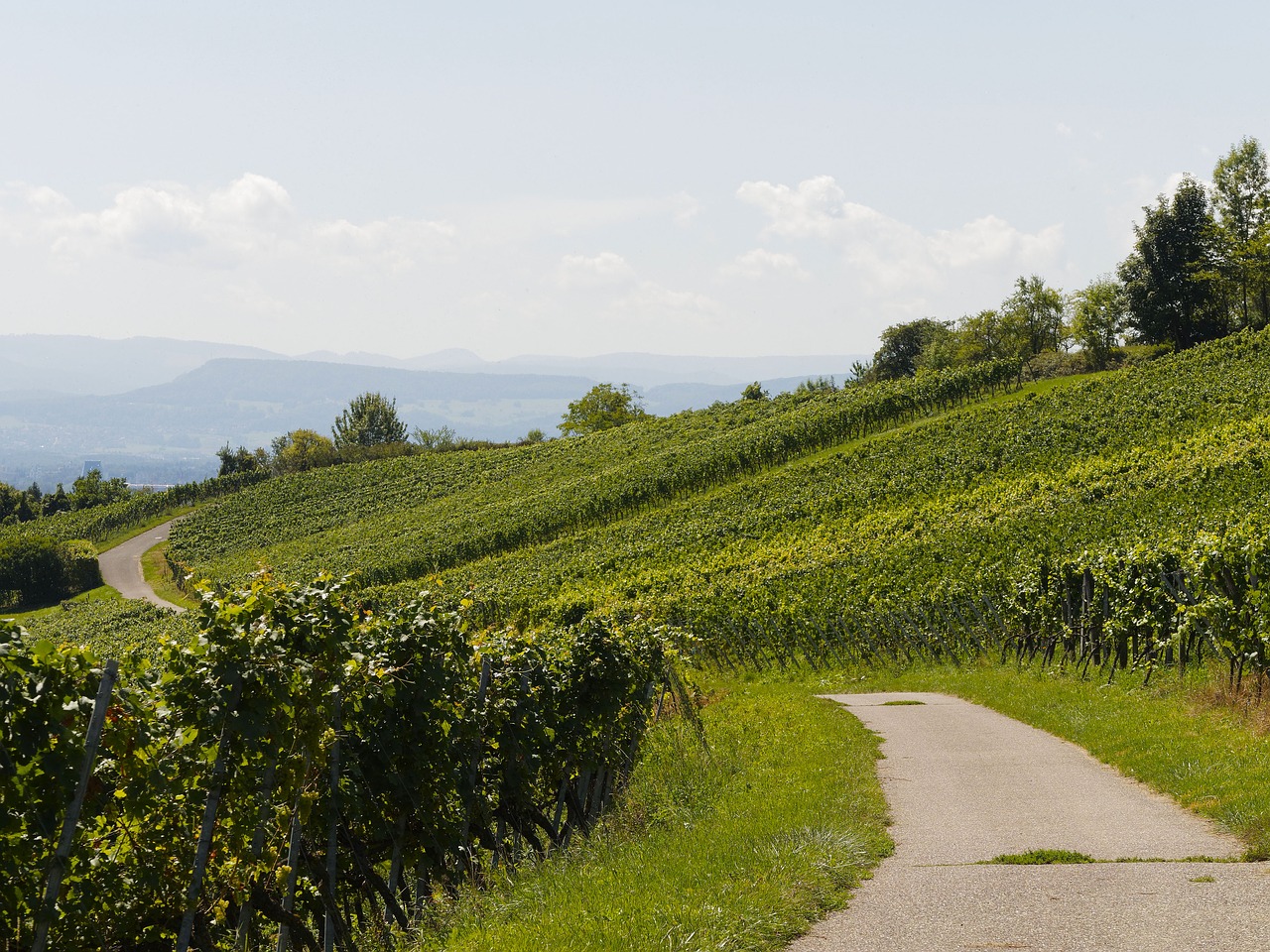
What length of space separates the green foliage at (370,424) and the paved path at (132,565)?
66.8m

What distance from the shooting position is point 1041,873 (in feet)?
26.5

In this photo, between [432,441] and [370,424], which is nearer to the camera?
[432,441]

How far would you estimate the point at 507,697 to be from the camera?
35.2 feet

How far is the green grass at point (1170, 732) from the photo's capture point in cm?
1009

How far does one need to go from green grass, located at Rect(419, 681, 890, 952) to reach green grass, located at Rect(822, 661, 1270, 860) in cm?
304

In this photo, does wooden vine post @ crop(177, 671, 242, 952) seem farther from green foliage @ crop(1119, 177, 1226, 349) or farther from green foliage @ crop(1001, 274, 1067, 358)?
green foliage @ crop(1001, 274, 1067, 358)

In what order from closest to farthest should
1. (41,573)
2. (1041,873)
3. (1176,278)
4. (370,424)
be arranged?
(1041,873), (1176,278), (41,573), (370,424)

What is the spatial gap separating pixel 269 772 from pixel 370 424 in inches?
7398

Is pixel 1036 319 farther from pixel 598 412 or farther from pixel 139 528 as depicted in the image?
pixel 139 528

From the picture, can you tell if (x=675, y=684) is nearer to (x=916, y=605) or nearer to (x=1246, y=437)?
(x=916, y=605)

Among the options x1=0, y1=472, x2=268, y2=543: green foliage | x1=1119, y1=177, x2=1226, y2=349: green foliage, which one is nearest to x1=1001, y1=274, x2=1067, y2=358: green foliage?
x1=1119, y1=177, x2=1226, y2=349: green foliage

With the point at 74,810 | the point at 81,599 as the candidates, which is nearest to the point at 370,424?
the point at 81,599

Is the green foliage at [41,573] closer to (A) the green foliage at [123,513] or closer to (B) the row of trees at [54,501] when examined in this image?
(A) the green foliage at [123,513]

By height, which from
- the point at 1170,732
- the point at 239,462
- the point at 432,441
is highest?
the point at 432,441
